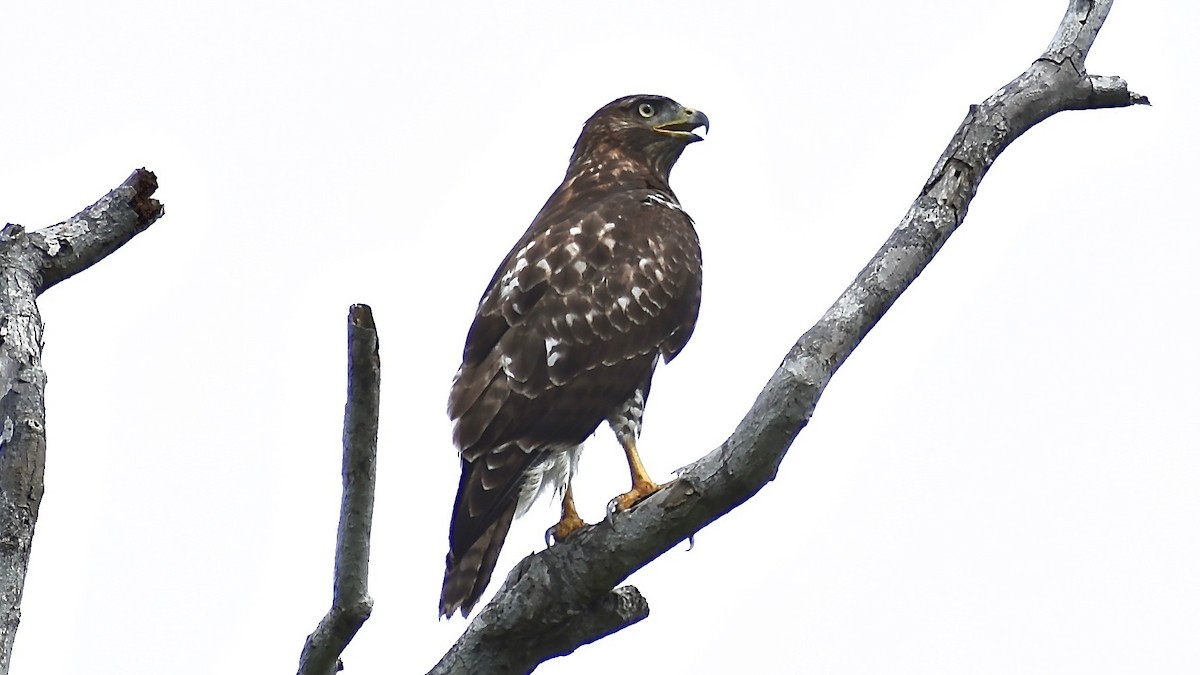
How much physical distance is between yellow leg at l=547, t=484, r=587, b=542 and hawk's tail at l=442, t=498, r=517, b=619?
34cm

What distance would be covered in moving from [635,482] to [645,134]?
265 centimetres

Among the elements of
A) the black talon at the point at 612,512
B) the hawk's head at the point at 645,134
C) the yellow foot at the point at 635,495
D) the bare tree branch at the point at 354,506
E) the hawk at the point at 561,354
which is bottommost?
the bare tree branch at the point at 354,506

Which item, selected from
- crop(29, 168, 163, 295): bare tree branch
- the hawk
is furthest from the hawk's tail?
crop(29, 168, 163, 295): bare tree branch

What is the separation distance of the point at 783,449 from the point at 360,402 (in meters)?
1.28

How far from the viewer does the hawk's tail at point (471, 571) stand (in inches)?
227

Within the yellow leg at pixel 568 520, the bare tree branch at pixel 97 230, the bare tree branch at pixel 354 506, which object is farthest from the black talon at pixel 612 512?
the bare tree branch at pixel 97 230

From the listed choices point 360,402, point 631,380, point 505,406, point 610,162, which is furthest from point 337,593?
point 610,162

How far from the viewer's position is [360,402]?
4016mm

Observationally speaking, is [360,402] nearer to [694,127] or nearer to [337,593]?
[337,593]

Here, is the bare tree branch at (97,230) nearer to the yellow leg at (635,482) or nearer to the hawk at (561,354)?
the hawk at (561,354)

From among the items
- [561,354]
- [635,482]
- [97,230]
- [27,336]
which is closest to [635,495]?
[635,482]

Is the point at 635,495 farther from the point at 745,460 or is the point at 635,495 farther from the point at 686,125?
the point at 686,125

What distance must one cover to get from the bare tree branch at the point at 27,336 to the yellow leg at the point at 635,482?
2.23m

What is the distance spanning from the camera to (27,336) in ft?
13.7
